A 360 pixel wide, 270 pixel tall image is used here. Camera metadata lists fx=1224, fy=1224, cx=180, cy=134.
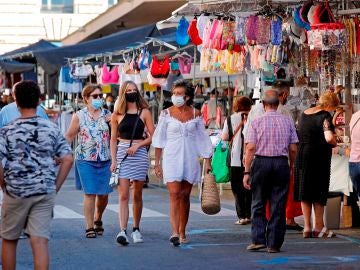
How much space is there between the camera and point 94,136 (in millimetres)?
14312

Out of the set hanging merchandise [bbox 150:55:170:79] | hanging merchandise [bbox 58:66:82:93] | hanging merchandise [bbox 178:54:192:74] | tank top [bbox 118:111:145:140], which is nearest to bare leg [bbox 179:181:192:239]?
tank top [bbox 118:111:145:140]

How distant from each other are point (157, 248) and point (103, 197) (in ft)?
5.27

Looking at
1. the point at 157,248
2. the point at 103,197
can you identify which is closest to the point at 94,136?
the point at 103,197

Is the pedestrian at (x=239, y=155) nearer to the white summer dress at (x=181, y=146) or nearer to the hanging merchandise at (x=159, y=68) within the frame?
the white summer dress at (x=181, y=146)

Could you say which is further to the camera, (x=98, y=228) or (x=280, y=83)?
(x=280, y=83)

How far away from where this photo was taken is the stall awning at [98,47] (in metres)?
24.7

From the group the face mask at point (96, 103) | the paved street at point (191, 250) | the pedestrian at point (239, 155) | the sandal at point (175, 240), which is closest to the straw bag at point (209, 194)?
the paved street at point (191, 250)

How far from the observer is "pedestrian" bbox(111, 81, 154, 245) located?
44.8ft

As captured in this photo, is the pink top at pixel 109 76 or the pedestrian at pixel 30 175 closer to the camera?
the pedestrian at pixel 30 175

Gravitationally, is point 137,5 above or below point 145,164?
above

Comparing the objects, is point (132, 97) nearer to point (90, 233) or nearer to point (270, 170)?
point (90, 233)

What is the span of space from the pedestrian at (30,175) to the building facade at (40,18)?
156ft

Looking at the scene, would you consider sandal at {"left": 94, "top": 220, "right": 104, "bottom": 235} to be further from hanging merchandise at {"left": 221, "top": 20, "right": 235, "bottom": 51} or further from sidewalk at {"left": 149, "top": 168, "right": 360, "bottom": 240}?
hanging merchandise at {"left": 221, "top": 20, "right": 235, "bottom": 51}

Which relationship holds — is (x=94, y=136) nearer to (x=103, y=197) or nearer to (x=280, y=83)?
(x=103, y=197)
